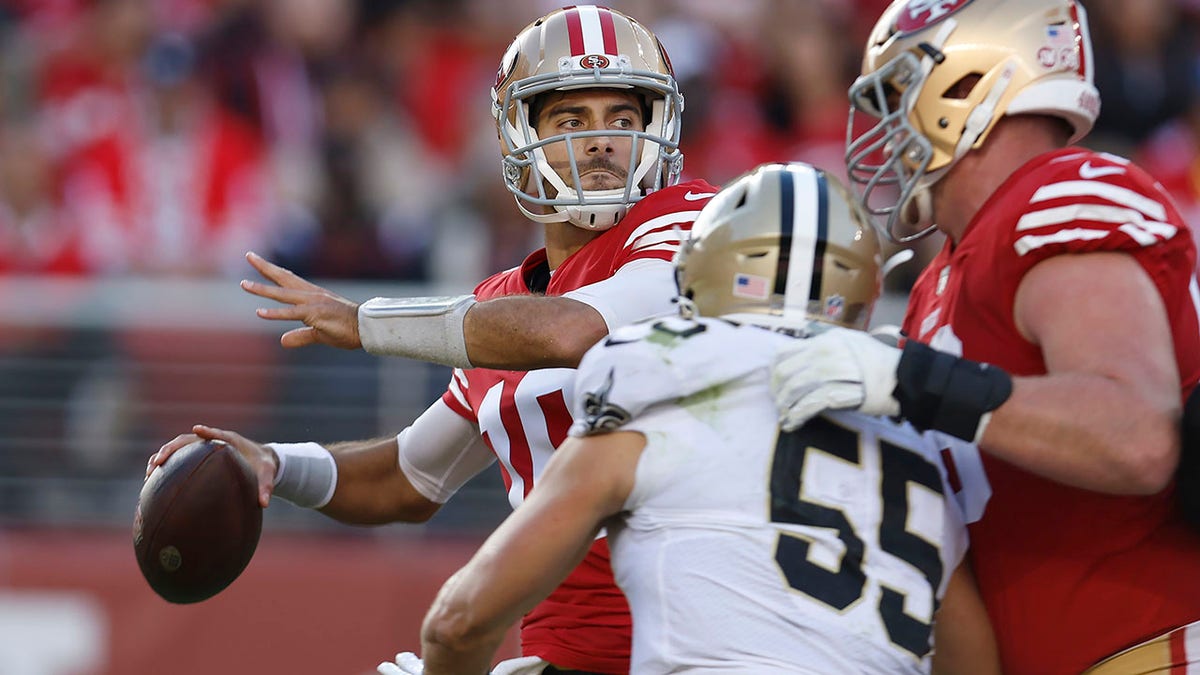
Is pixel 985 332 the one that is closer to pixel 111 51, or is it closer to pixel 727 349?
pixel 727 349

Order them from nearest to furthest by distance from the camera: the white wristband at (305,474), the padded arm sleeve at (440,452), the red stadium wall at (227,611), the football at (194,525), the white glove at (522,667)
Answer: the white glove at (522,667), the football at (194,525), the white wristband at (305,474), the padded arm sleeve at (440,452), the red stadium wall at (227,611)

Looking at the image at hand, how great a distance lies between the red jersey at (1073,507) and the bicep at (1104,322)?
0.13ft

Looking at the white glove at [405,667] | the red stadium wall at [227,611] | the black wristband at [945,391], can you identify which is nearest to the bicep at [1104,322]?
the black wristband at [945,391]

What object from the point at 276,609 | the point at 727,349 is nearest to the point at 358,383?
the point at 276,609

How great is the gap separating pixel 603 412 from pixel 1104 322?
81cm

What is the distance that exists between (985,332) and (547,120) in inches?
52.4

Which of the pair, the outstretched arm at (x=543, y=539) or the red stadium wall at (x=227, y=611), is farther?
the red stadium wall at (x=227, y=611)

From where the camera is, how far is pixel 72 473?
602 cm

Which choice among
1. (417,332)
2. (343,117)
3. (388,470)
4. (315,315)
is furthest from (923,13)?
(343,117)

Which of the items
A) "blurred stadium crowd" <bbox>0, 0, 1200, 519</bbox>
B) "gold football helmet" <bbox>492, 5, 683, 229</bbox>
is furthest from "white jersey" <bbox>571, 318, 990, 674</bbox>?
"blurred stadium crowd" <bbox>0, 0, 1200, 519</bbox>

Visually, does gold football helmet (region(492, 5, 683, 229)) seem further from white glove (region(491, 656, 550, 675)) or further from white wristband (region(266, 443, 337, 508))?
white glove (region(491, 656, 550, 675))

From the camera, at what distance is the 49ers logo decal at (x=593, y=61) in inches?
146

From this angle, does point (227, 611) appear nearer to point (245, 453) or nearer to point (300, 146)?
point (245, 453)

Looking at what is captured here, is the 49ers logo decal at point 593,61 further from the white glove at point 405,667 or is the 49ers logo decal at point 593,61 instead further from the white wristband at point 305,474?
the white glove at point 405,667
